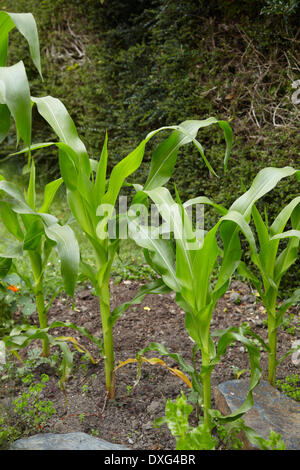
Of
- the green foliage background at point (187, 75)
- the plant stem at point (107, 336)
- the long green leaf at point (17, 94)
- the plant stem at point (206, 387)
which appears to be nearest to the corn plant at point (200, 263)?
the plant stem at point (206, 387)

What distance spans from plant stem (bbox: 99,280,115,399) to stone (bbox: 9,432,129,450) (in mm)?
340

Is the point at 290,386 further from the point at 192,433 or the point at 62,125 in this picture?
the point at 62,125

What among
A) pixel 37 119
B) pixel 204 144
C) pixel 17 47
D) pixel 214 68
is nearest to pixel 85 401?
pixel 204 144

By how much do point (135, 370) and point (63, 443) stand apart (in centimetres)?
67

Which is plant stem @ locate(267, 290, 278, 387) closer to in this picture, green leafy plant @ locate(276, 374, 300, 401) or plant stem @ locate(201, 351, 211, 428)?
green leafy plant @ locate(276, 374, 300, 401)

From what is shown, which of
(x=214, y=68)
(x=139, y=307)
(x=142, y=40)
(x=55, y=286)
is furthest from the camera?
(x=142, y=40)

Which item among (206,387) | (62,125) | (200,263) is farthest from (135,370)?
(62,125)

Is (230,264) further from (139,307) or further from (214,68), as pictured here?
(214,68)

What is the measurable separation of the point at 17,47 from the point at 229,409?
5687 mm

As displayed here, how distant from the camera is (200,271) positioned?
65.6 inches

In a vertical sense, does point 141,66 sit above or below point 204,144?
above

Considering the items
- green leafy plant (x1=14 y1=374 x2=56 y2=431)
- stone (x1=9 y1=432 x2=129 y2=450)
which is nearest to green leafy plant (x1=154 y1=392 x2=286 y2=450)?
stone (x1=9 y1=432 x2=129 y2=450)

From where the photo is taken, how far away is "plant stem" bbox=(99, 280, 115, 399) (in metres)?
1.96

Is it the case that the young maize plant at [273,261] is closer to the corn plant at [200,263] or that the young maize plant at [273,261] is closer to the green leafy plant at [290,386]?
the green leafy plant at [290,386]
